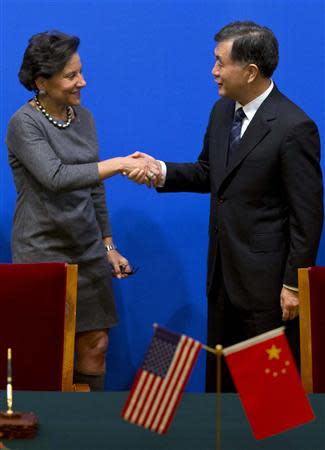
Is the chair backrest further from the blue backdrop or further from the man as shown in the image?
the blue backdrop

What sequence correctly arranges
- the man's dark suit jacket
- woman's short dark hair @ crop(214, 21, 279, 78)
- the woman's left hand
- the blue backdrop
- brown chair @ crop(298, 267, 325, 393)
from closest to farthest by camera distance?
brown chair @ crop(298, 267, 325, 393) → the man's dark suit jacket → woman's short dark hair @ crop(214, 21, 279, 78) → the woman's left hand → the blue backdrop

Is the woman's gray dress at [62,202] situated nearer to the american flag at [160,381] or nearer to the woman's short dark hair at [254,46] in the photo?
the woman's short dark hair at [254,46]

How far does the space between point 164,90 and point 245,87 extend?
0.84 m

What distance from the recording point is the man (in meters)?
3.23

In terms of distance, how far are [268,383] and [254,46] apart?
1704 mm

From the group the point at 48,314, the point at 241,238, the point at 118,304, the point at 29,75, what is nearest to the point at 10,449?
the point at 48,314

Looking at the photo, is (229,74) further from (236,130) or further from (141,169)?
(141,169)

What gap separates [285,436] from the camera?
6.98ft

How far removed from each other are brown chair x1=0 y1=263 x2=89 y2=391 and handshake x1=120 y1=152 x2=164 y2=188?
83cm

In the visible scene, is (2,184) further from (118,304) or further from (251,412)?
(251,412)

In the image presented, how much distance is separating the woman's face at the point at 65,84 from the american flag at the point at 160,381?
1708mm

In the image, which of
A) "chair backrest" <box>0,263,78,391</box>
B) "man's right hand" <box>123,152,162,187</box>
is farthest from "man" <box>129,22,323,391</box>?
"chair backrest" <box>0,263,78,391</box>

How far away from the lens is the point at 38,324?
111 inches

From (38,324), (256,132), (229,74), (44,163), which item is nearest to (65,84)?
(44,163)
